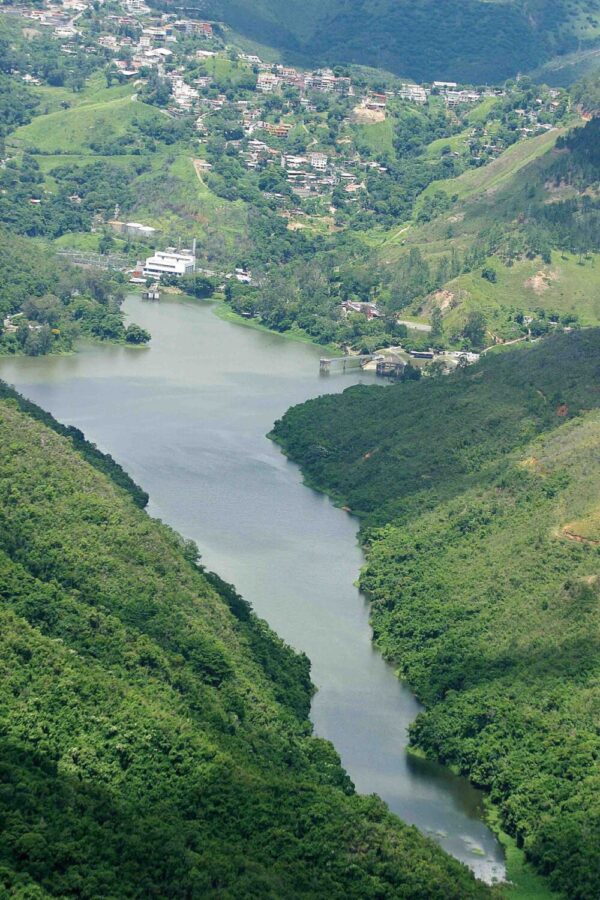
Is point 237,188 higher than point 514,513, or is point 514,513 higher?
point 237,188

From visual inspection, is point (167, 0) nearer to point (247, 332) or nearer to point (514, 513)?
point (247, 332)

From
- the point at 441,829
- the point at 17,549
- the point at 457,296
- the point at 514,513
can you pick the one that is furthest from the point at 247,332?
the point at 441,829

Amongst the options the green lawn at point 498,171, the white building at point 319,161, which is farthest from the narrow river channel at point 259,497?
the white building at point 319,161

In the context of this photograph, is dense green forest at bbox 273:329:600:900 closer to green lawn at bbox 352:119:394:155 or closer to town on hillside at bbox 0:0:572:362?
town on hillside at bbox 0:0:572:362

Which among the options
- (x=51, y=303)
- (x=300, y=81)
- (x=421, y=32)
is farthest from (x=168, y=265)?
→ (x=421, y=32)

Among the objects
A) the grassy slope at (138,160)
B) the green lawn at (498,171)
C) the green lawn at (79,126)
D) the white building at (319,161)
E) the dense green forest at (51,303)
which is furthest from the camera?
the white building at (319,161)

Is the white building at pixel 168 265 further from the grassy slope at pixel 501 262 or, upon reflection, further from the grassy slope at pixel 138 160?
the grassy slope at pixel 501 262
